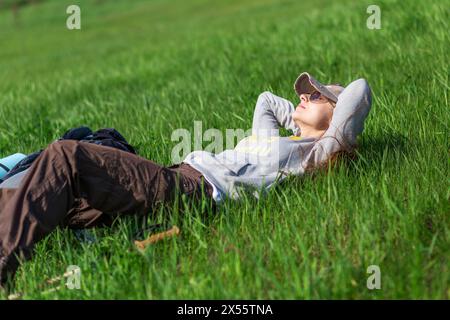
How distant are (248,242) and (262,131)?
1.30 meters

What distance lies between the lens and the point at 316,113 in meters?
3.94

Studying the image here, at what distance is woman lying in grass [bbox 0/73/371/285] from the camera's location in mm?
3049

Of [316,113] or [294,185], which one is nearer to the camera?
[294,185]

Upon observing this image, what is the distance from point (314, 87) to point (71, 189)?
1555mm

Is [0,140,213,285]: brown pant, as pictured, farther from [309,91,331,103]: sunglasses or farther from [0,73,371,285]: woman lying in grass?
[309,91,331,103]: sunglasses

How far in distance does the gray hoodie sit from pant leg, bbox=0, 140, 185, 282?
299 mm

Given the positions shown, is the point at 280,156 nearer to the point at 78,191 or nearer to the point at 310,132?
the point at 310,132

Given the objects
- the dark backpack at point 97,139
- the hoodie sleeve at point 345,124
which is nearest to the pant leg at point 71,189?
the dark backpack at point 97,139

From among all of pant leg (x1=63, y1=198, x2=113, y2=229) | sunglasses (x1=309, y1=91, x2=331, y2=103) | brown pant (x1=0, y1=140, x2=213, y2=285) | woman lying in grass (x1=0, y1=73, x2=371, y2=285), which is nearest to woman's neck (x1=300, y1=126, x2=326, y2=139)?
woman lying in grass (x1=0, y1=73, x2=371, y2=285)

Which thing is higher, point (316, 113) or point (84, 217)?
point (316, 113)

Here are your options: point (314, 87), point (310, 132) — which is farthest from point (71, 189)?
point (314, 87)

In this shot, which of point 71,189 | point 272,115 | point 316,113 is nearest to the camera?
point 71,189

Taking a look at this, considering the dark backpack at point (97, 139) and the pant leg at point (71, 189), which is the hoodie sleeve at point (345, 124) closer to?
the pant leg at point (71, 189)
